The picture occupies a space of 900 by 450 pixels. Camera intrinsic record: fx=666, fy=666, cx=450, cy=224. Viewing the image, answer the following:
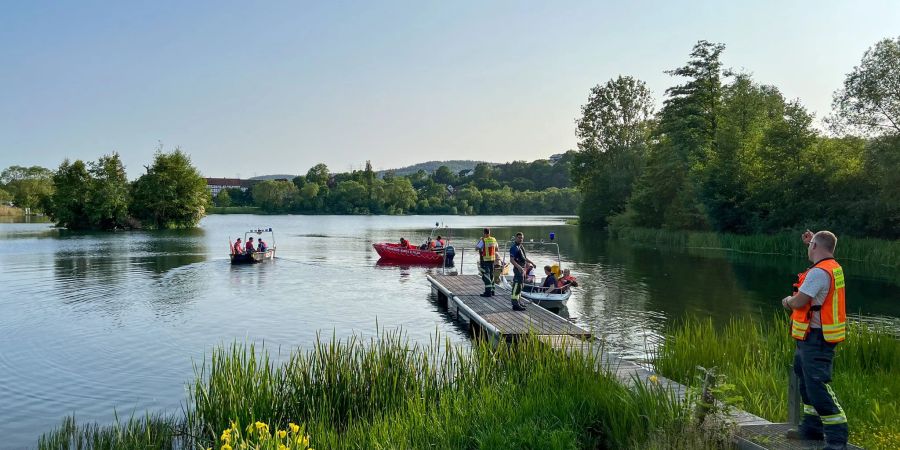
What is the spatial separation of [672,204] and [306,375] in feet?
177

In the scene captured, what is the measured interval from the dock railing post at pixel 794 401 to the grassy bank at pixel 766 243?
33.2 meters

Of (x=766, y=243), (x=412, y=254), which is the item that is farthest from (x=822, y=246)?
(x=766, y=243)

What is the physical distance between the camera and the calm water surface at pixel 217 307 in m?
13.4

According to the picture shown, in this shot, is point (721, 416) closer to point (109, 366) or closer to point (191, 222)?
point (109, 366)

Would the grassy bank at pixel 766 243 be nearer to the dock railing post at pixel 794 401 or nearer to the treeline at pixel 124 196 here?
the dock railing post at pixel 794 401

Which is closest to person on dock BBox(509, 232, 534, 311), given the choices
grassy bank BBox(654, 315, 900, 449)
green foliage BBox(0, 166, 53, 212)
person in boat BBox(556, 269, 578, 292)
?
person in boat BBox(556, 269, 578, 292)

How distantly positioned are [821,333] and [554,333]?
23.7 feet

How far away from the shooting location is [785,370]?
10.8 meters

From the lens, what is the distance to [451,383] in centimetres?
962

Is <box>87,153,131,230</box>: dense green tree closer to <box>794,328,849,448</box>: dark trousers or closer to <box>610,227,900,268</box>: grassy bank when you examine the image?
<box>610,227,900,268</box>: grassy bank

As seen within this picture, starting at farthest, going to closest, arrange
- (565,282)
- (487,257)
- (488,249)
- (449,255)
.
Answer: (449,255), (565,282), (487,257), (488,249)

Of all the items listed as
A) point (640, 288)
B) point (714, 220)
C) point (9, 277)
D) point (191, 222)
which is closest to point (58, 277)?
point (9, 277)

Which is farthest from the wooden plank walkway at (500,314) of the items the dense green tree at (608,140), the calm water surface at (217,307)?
the dense green tree at (608,140)

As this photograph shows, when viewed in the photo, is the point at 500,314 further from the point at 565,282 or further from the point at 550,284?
the point at 565,282
